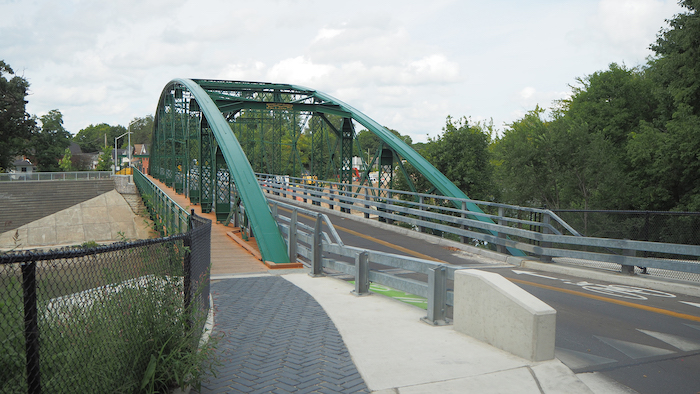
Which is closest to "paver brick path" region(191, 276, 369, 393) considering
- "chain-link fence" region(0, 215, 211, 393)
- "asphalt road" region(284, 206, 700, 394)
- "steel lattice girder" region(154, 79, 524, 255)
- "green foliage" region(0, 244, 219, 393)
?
"green foliage" region(0, 244, 219, 393)

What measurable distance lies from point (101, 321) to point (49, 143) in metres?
67.7

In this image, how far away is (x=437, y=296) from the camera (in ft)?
22.2

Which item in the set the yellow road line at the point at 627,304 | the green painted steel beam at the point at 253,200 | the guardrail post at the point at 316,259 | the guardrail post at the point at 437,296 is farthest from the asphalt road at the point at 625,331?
the green painted steel beam at the point at 253,200

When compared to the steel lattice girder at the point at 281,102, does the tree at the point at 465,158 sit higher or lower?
lower

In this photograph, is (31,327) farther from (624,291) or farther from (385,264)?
(624,291)

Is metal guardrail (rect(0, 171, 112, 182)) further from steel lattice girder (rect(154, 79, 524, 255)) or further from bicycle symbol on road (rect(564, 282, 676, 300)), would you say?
bicycle symbol on road (rect(564, 282, 676, 300))

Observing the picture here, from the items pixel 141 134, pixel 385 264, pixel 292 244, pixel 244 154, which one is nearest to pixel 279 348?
pixel 385 264

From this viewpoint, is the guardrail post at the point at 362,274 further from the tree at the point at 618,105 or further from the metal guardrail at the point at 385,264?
the tree at the point at 618,105

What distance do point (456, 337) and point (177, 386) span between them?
10.3ft

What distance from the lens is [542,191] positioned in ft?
111

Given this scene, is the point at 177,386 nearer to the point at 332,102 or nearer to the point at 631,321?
the point at 631,321

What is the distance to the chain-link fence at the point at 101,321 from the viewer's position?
3.23 metres

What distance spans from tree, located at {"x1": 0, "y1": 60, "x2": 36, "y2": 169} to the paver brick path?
5606 cm

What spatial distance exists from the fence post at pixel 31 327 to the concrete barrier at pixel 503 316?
4217 millimetres
